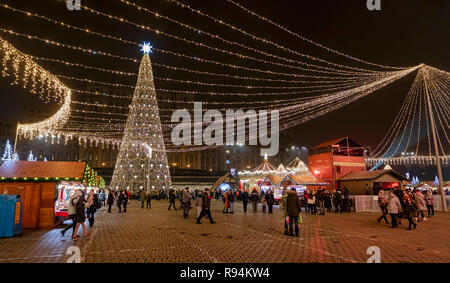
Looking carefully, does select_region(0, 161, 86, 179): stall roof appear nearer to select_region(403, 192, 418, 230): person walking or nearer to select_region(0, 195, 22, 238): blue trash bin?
select_region(0, 195, 22, 238): blue trash bin

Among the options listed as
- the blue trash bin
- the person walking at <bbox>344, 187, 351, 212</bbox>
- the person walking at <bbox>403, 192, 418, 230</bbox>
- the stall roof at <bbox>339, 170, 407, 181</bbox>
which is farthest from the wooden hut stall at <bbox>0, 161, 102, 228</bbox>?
the stall roof at <bbox>339, 170, 407, 181</bbox>

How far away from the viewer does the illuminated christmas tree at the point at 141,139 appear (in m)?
25.7

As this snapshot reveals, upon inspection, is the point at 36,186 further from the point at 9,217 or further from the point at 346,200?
the point at 346,200

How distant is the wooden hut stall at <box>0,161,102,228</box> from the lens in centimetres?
1140

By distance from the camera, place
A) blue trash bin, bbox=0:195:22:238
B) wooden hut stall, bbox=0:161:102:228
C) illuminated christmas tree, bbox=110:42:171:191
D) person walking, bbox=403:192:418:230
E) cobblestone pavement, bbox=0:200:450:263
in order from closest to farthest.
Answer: cobblestone pavement, bbox=0:200:450:263 < blue trash bin, bbox=0:195:22:238 < person walking, bbox=403:192:418:230 < wooden hut stall, bbox=0:161:102:228 < illuminated christmas tree, bbox=110:42:171:191

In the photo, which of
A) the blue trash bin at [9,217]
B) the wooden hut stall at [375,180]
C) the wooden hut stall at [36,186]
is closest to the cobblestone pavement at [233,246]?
the blue trash bin at [9,217]

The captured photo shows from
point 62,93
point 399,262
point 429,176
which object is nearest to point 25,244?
point 399,262

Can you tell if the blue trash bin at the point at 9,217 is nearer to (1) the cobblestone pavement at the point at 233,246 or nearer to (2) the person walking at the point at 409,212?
(1) the cobblestone pavement at the point at 233,246

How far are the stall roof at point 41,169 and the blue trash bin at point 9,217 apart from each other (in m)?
2.68

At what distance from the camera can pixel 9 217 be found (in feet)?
29.2

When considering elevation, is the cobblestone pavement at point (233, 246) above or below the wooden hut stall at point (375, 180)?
below

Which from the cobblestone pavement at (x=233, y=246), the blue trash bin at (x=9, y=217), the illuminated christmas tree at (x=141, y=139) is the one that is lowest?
the cobblestone pavement at (x=233, y=246)
